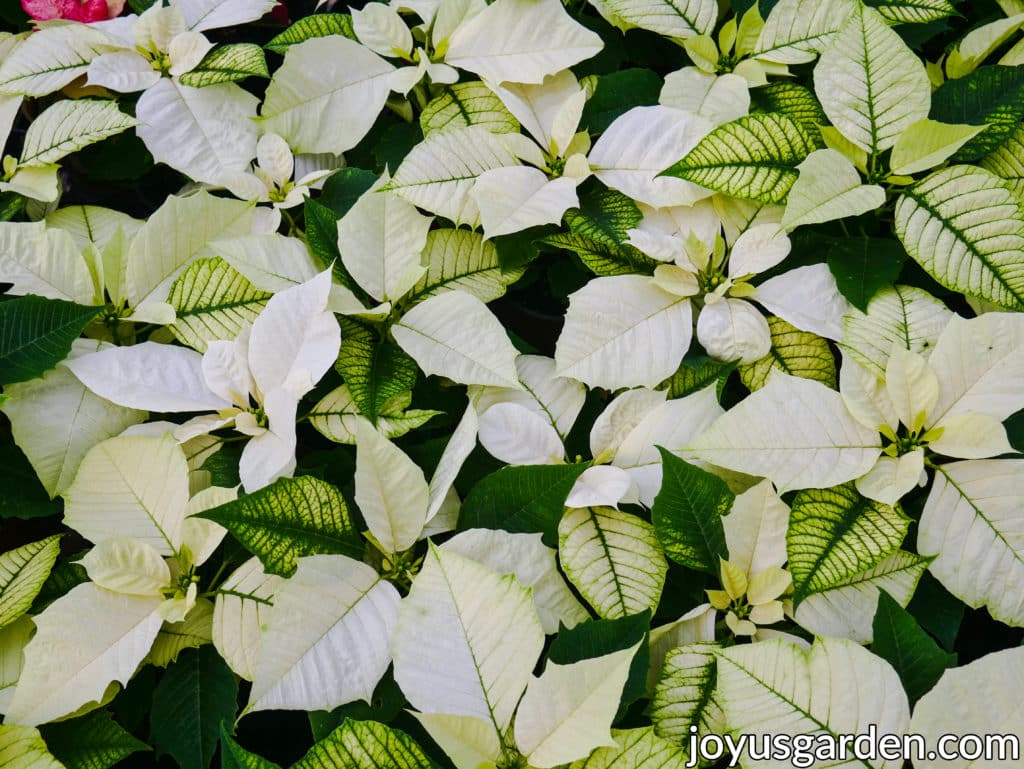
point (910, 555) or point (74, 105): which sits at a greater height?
point (74, 105)

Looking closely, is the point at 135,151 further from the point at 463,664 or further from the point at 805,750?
the point at 805,750

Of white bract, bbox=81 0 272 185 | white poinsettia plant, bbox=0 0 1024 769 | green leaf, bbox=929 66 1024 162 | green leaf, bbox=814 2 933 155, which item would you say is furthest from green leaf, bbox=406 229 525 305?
green leaf, bbox=929 66 1024 162

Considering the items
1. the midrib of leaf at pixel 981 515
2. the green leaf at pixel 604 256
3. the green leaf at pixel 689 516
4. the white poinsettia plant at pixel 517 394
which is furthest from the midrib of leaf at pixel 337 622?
the midrib of leaf at pixel 981 515

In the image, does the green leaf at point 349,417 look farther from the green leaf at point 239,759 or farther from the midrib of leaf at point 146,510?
the green leaf at point 239,759

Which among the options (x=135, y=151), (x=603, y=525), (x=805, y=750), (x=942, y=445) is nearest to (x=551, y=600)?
(x=603, y=525)

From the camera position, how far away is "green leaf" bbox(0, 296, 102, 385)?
709 mm

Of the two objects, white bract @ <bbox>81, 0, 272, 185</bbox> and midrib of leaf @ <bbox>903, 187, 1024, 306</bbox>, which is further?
white bract @ <bbox>81, 0, 272, 185</bbox>

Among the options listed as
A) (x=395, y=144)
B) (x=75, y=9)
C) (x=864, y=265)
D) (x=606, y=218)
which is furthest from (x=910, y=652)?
(x=75, y=9)

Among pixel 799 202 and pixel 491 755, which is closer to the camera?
pixel 491 755

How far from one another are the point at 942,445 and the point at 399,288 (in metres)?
0.46

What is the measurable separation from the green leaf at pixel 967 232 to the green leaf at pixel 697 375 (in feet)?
0.61

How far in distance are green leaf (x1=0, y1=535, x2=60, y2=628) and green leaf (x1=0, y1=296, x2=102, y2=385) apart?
5.6 inches

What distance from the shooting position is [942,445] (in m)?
0.66

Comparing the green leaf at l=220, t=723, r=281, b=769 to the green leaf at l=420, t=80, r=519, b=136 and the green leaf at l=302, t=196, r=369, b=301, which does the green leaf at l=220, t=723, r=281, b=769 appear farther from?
the green leaf at l=420, t=80, r=519, b=136
